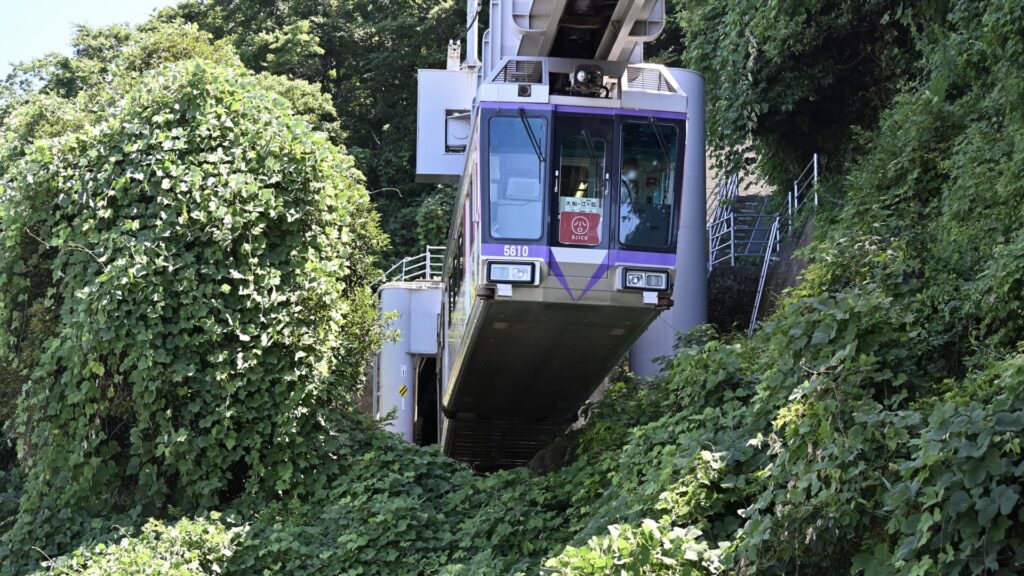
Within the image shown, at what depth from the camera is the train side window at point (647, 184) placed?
12617 millimetres

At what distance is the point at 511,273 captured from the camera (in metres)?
12.4

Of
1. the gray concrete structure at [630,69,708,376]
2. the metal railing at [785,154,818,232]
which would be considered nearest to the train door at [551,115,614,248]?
the gray concrete structure at [630,69,708,376]

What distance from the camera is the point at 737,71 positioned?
20359 millimetres

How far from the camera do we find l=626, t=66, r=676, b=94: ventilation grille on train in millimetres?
12781

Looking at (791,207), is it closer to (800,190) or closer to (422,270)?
(800,190)

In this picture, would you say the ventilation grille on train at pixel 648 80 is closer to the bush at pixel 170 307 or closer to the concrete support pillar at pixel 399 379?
the bush at pixel 170 307

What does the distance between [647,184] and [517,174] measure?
1.26m

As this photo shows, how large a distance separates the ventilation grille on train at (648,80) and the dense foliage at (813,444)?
7.44ft

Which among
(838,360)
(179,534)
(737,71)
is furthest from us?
(737,71)

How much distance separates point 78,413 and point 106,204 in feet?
6.65

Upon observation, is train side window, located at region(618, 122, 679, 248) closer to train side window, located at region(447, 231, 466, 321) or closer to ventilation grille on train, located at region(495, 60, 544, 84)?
ventilation grille on train, located at region(495, 60, 544, 84)

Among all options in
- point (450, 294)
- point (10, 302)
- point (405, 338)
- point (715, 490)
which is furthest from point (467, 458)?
point (715, 490)

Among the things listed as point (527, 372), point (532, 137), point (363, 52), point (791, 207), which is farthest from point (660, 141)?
point (363, 52)

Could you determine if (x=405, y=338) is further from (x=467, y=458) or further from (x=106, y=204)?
(x=106, y=204)
